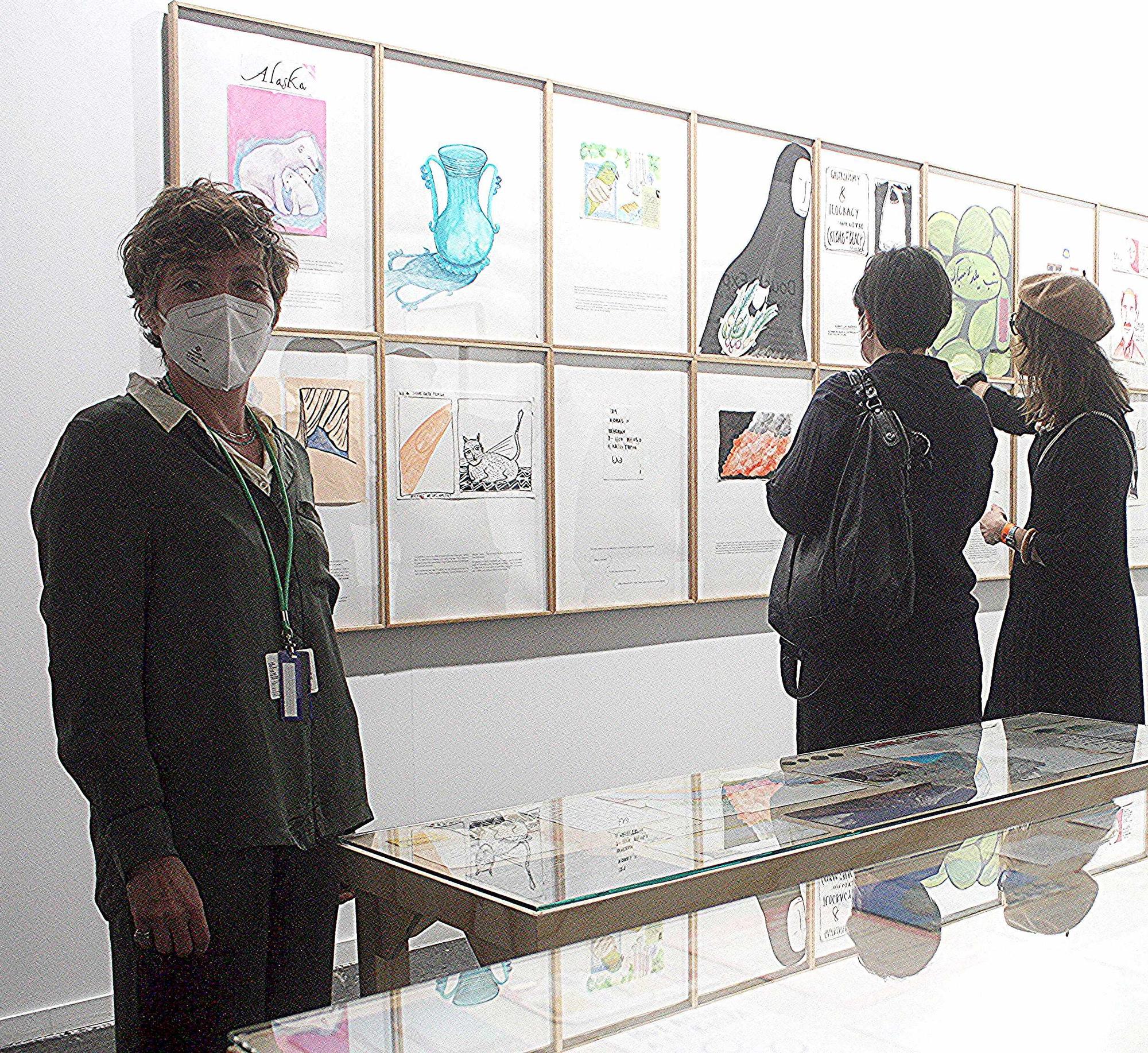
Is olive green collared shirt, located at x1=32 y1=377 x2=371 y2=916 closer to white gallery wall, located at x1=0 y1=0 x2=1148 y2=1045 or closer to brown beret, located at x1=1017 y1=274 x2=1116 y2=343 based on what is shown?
white gallery wall, located at x1=0 y1=0 x2=1148 y2=1045

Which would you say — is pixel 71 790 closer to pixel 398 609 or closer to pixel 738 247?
pixel 398 609

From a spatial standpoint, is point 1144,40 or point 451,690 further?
point 1144,40

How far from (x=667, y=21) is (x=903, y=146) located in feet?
3.89

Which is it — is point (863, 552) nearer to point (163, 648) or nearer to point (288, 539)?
point (288, 539)

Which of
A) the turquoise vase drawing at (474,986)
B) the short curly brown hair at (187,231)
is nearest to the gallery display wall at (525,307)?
the short curly brown hair at (187,231)

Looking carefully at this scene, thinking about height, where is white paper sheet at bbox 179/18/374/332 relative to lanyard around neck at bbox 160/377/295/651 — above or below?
above

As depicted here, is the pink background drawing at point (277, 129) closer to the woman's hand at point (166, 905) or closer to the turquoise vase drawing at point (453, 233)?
the turquoise vase drawing at point (453, 233)

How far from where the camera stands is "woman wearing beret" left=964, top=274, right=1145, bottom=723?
334 centimetres

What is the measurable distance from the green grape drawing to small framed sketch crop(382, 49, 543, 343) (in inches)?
73.7

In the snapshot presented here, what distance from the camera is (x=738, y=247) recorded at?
177 inches

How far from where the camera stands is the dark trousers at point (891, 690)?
288 centimetres

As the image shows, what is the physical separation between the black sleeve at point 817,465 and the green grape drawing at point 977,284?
243cm

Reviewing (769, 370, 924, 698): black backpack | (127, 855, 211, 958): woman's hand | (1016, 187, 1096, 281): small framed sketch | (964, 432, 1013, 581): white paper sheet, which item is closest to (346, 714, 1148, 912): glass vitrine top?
(127, 855, 211, 958): woman's hand

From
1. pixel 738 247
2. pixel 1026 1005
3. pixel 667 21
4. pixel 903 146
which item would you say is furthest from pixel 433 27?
pixel 1026 1005
